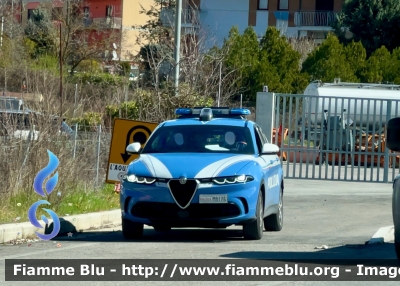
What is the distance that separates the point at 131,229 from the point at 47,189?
2.40m

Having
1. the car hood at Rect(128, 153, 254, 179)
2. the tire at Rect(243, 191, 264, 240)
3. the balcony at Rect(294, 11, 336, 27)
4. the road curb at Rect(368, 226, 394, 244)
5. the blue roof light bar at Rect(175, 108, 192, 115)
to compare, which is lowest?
the road curb at Rect(368, 226, 394, 244)

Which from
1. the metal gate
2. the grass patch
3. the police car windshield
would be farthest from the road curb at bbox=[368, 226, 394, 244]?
the metal gate

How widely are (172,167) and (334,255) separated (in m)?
2.43

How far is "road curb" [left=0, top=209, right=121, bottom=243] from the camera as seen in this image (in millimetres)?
11304

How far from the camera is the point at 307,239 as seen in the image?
1195 centimetres

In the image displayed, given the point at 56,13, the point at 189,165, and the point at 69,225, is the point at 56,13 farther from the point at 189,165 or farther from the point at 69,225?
the point at 189,165

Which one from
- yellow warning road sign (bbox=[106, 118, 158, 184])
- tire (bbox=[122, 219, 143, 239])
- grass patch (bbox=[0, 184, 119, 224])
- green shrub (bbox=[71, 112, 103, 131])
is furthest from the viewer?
green shrub (bbox=[71, 112, 103, 131])

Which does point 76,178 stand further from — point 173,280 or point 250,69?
point 250,69

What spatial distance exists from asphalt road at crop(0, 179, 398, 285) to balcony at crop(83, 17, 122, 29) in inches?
1543

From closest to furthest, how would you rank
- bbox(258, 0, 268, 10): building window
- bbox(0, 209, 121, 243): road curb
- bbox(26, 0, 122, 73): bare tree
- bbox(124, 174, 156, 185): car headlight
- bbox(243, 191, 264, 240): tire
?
bbox(124, 174, 156, 185): car headlight → bbox(0, 209, 121, 243): road curb → bbox(243, 191, 264, 240): tire → bbox(26, 0, 122, 73): bare tree → bbox(258, 0, 268, 10): building window

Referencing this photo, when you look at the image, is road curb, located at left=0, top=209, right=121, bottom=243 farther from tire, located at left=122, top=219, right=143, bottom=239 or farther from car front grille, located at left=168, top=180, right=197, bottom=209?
car front grille, located at left=168, top=180, right=197, bottom=209

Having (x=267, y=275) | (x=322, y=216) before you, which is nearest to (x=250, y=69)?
(x=322, y=216)

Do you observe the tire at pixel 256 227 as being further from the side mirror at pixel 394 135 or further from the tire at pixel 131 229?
the side mirror at pixel 394 135

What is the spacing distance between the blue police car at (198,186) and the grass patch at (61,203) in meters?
1.89
